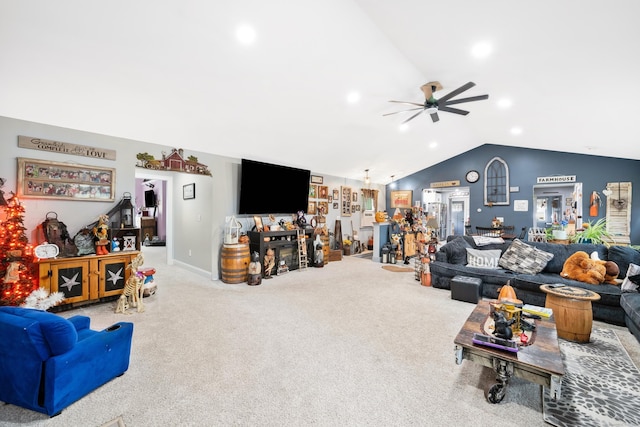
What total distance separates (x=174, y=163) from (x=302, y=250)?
304 centimetres

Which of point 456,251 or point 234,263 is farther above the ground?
point 456,251

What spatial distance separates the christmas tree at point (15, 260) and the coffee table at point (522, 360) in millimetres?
4260

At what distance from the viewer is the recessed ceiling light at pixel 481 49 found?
2.76m

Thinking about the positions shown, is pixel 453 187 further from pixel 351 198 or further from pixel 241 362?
pixel 241 362

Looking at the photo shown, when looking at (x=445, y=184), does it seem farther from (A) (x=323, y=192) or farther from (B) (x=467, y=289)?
(B) (x=467, y=289)

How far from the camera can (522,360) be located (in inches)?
64.7

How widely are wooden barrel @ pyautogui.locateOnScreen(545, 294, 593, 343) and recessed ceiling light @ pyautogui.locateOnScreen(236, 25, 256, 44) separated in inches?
162

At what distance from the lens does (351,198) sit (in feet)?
26.9

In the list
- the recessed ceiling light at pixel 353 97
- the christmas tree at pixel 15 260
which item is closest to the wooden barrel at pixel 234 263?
the christmas tree at pixel 15 260

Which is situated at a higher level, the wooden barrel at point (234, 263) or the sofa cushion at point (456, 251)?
the sofa cushion at point (456, 251)

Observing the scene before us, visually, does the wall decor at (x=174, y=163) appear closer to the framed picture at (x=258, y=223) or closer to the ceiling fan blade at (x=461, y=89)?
the framed picture at (x=258, y=223)

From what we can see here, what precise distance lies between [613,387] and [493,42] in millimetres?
3140

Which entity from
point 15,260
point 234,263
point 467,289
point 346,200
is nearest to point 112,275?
point 15,260

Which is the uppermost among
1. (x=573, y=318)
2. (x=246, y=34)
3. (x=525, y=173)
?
(x=246, y=34)
